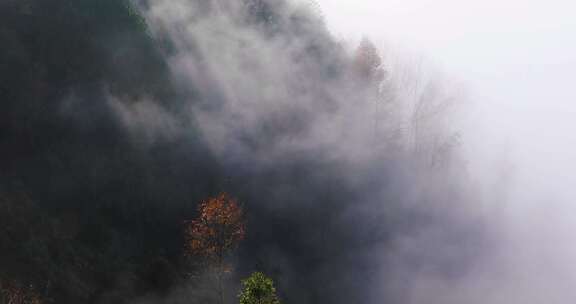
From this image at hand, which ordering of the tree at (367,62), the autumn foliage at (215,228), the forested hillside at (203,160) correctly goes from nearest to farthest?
1. the autumn foliage at (215,228)
2. the forested hillside at (203,160)
3. the tree at (367,62)

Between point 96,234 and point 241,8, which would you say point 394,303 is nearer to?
point 96,234

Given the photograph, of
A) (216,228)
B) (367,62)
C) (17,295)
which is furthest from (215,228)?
(367,62)

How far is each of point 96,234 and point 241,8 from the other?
43127mm

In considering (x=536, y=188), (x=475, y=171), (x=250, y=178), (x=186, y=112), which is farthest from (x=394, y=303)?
(x=536, y=188)

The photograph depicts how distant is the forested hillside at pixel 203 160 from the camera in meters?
44.8

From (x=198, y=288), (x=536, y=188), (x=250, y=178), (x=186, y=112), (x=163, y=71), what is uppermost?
(x=536, y=188)

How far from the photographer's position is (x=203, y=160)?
58000mm

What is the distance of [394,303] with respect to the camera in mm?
70500

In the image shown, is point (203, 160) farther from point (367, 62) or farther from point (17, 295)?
point (367, 62)

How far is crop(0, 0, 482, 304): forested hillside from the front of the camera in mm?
44750

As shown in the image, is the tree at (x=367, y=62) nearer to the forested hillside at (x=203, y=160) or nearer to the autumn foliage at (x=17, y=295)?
the forested hillside at (x=203, y=160)

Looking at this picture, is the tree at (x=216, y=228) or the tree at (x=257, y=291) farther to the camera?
the tree at (x=216, y=228)

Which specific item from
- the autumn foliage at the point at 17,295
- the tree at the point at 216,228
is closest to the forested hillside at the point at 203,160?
the autumn foliage at the point at 17,295

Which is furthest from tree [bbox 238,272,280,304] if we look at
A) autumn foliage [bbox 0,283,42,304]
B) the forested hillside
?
autumn foliage [bbox 0,283,42,304]
